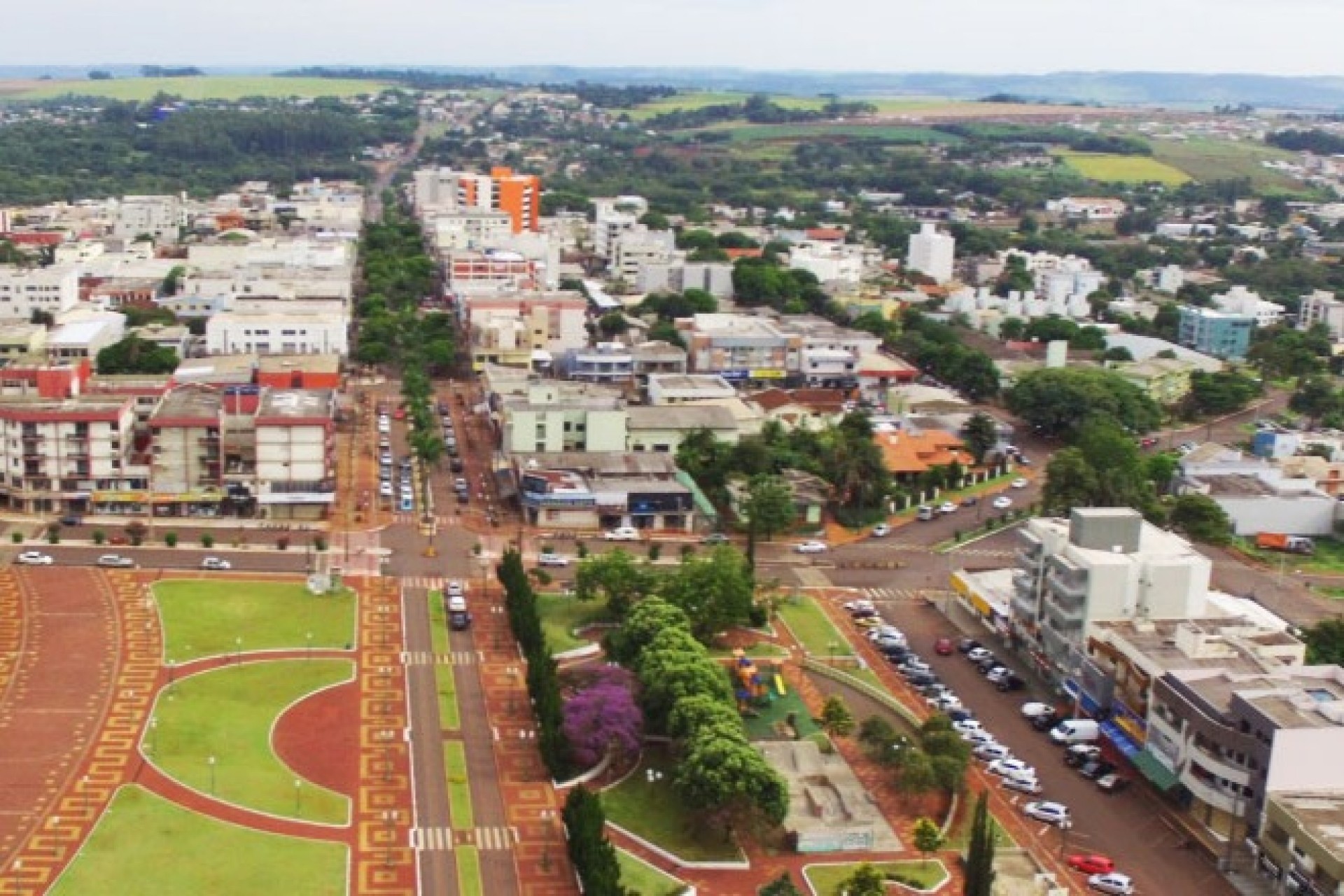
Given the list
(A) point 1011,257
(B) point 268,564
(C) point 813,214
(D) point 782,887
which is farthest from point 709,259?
(D) point 782,887

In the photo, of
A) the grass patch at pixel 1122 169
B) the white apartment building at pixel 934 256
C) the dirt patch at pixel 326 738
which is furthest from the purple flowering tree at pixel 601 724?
the grass patch at pixel 1122 169

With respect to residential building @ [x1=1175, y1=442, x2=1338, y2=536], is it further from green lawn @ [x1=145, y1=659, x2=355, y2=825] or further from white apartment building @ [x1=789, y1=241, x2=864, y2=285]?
white apartment building @ [x1=789, y1=241, x2=864, y2=285]

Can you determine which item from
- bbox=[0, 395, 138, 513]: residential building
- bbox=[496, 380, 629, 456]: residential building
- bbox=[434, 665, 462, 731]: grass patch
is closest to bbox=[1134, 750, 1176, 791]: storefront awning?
bbox=[434, 665, 462, 731]: grass patch

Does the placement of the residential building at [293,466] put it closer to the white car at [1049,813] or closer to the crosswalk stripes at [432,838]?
the crosswalk stripes at [432,838]

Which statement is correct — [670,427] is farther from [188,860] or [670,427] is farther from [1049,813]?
[188,860]

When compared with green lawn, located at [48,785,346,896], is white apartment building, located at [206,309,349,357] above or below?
above

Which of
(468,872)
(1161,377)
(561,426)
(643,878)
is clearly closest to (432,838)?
(468,872)
